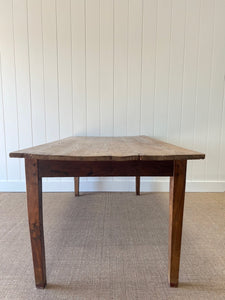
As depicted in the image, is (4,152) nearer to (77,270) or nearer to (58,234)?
(58,234)

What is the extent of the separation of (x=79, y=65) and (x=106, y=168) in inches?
53.8

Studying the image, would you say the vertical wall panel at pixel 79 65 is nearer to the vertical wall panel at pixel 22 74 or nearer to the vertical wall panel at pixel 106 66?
the vertical wall panel at pixel 106 66

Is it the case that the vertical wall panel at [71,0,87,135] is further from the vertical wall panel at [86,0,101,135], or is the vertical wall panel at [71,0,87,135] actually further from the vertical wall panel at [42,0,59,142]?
the vertical wall panel at [42,0,59,142]

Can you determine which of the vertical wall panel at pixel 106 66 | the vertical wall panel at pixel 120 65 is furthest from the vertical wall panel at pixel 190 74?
the vertical wall panel at pixel 106 66

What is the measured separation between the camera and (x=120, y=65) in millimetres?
1916

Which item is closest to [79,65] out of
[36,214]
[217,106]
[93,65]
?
[93,65]

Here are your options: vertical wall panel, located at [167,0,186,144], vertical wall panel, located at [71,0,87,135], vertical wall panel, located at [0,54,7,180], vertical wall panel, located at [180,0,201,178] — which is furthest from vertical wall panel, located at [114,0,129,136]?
vertical wall panel, located at [0,54,7,180]

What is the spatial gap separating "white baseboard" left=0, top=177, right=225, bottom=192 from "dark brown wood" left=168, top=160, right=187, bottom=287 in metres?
1.18

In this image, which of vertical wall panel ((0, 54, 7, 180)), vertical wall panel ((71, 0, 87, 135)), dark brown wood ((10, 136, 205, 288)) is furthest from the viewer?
vertical wall panel ((0, 54, 7, 180))

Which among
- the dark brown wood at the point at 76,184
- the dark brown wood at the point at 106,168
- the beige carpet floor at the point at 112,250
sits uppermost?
the dark brown wood at the point at 106,168

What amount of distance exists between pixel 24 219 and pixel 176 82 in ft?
5.55

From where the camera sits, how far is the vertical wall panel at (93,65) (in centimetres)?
185

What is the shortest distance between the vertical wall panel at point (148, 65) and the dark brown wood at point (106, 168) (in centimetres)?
116

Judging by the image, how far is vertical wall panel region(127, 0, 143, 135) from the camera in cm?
185
